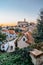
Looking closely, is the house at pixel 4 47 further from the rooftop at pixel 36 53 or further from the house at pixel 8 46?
the rooftop at pixel 36 53

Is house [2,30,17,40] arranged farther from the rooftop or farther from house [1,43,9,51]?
the rooftop

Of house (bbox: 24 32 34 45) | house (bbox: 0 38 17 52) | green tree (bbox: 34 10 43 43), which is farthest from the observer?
house (bbox: 0 38 17 52)

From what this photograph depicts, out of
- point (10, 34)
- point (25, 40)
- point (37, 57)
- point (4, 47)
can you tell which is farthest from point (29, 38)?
point (37, 57)

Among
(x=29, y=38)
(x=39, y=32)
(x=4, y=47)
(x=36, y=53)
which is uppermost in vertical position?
(x=39, y=32)

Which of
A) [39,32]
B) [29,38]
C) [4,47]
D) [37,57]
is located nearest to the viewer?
[37,57]

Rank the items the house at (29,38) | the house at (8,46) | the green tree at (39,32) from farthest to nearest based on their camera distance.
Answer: the house at (8,46) → the house at (29,38) → the green tree at (39,32)

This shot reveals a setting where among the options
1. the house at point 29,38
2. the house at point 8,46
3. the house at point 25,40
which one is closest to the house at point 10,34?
the house at point 8,46

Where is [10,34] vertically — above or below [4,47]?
above

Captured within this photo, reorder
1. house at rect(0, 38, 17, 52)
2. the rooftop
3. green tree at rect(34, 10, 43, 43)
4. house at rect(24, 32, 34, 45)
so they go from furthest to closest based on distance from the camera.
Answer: house at rect(0, 38, 17, 52) → house at rect(24, 32, 34, 45) → green tree at rect(34, 10, 43, 43) → the rooftop

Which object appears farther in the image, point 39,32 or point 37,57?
point 39,32

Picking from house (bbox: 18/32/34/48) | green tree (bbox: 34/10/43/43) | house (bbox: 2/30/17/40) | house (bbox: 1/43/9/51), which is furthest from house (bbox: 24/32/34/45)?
house (bbox: 1/43/9/51)

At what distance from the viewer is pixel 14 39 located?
15.4 feet

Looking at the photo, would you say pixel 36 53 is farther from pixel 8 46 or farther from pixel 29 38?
pixel 8 46

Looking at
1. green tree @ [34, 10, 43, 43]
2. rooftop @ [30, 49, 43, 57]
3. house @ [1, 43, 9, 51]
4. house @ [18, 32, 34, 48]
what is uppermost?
green tree @ [34, 10, 43, 43]
